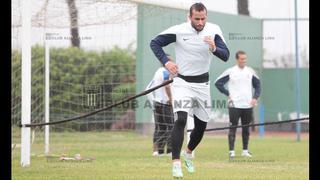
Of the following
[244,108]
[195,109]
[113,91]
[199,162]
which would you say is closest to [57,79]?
[113,91]

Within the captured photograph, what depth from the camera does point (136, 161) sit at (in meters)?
13.4

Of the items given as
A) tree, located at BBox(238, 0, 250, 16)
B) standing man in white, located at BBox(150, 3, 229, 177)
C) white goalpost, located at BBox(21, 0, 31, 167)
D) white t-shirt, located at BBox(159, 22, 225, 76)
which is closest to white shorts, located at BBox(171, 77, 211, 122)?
standing man in white, located at BBox(150, 3, 229, 177)

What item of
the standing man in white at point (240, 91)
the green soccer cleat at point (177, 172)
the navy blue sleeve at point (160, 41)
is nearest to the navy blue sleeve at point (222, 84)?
the standing man in white at point (240, 91)

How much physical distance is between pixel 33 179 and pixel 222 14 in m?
14.8

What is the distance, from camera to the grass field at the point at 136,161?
421 inches

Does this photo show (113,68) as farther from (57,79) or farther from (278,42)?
(278,42)

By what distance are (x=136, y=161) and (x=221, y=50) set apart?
3.75 meters

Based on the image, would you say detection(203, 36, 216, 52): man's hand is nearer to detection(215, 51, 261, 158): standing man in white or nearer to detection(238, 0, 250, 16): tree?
detection(215, 51, 261, 158): standing man in white

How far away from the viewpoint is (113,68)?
19.6 m

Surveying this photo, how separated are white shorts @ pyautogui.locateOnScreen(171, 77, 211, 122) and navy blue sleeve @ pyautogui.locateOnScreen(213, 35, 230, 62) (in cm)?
50

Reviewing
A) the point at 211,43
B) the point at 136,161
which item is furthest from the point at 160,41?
the point at 136,161

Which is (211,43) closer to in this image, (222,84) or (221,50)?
(221,50)

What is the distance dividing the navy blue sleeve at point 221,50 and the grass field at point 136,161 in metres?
1.51

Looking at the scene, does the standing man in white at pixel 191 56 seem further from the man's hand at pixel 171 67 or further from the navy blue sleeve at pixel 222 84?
the navy blue sleeve at pixel 222 84
